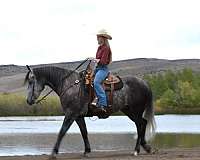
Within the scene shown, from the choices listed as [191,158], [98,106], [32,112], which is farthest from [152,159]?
[32,112]

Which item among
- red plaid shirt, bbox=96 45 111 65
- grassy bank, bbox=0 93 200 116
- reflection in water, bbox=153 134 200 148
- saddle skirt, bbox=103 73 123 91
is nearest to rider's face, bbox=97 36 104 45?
red plaid shirt, bbox=96 45 111 65

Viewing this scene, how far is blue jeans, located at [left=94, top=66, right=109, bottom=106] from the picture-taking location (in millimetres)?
15266

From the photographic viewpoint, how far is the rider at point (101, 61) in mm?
15247

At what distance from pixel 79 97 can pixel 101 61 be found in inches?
42.2

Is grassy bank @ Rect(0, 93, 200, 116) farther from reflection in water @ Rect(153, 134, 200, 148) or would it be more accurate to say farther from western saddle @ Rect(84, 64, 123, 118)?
western saddle @ Rect(84, 64, 123, 118)

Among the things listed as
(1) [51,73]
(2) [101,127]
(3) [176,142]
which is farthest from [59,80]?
(2) [101,127]

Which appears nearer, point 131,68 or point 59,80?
point 59,80

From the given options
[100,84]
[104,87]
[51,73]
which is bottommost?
[104,87]

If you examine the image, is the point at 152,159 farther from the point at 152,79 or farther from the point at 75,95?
the point at 152,79

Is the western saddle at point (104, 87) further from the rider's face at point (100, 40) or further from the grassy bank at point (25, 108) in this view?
the grassy bank at point (25, 108)

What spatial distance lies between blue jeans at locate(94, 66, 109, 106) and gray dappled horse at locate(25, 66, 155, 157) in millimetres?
385

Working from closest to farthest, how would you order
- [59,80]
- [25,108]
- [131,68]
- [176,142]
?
[59,80] < [176,142] < [25,108] < [131,68]

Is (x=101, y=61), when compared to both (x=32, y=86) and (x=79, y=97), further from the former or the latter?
(x=32, y=86)

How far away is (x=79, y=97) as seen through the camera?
15359 mm
